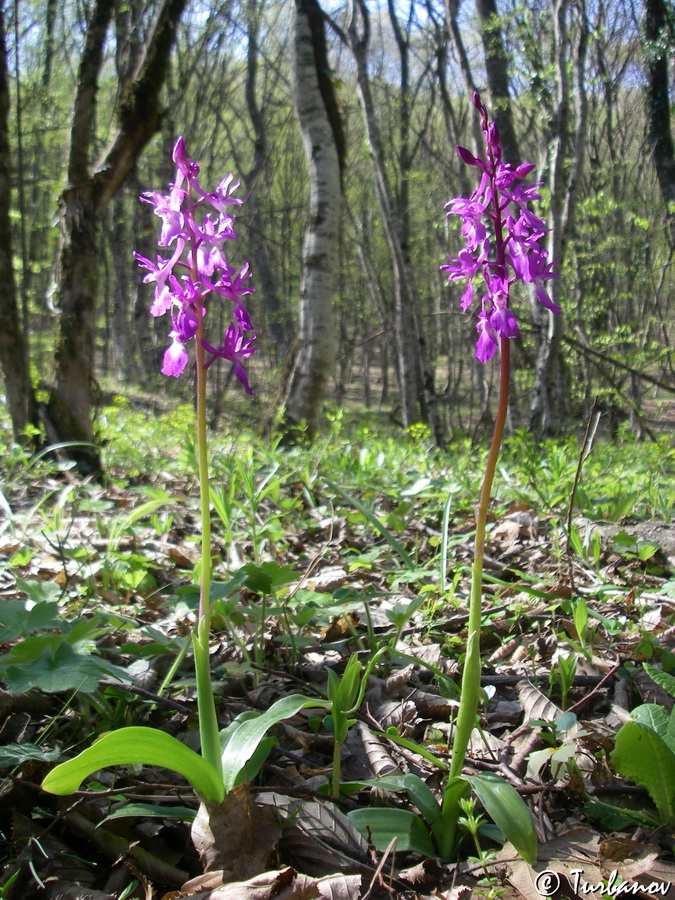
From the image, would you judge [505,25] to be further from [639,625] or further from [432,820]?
[432,820]

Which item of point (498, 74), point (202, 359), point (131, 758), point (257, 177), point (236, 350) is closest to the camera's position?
point (131, 758)

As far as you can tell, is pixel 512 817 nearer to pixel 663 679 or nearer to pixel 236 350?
pixel 663 679

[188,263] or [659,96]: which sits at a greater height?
[659,96]

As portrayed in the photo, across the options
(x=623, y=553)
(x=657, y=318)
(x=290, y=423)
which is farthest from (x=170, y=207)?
(x=657, y=318)

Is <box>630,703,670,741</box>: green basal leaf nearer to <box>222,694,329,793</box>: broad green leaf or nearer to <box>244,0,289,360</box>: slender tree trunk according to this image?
<box>222,694,329,793</box>: broad green leaf

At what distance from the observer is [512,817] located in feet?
3.26

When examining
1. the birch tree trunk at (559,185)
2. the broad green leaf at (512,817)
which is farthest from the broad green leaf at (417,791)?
the birch tree trunk at (559,185)

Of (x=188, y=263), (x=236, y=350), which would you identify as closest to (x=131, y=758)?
(x=236, y=350)

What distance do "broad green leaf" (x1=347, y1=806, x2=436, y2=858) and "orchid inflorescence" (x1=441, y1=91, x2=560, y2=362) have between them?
820mm

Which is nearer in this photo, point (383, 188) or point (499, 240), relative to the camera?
point (499, 240)

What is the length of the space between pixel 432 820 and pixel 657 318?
1331 centimetres

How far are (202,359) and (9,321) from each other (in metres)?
3.88

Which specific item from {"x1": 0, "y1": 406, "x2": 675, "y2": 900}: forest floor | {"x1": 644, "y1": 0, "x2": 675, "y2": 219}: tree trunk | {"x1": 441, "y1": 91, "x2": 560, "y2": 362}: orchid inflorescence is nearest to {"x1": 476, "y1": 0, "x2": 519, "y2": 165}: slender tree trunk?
{"x1": 644, "y1": 0, "x2": 675, "y2": 219}: tree trunk

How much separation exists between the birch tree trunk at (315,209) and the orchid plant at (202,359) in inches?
205
